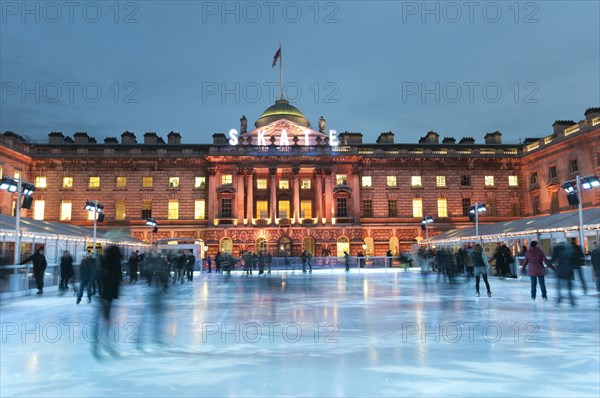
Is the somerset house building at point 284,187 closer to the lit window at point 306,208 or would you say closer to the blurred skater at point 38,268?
the lit window at point 306,208

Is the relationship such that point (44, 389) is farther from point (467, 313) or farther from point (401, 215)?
point (401, 215)

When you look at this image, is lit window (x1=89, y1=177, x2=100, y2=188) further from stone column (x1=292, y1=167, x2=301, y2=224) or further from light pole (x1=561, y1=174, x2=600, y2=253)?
light pole (x1=561, y1=174, x2=600, y2=253)

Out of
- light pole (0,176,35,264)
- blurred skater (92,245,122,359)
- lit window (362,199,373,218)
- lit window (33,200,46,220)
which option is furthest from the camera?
lit window (362,199,373,218)

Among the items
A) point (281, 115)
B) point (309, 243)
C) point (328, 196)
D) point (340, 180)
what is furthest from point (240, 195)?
point (281, 115)

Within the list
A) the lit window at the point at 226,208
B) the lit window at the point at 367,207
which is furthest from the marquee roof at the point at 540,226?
the lit window at the point at 226,208

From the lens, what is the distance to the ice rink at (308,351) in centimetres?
632

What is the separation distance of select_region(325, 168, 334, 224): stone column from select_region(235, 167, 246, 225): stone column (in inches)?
404

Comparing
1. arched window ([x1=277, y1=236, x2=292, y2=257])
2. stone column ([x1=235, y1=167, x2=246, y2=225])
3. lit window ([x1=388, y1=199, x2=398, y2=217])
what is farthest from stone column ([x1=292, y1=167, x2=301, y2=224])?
lit window ([x1=388, y1=199, x2=398, y2=217])

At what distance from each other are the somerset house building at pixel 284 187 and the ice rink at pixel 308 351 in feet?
145

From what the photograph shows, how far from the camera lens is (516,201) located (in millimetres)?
62219

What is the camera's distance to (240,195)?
5975 cm

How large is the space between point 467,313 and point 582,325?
9.60ft

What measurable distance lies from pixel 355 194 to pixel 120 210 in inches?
1138

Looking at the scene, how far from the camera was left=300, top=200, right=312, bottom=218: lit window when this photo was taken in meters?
62.1
